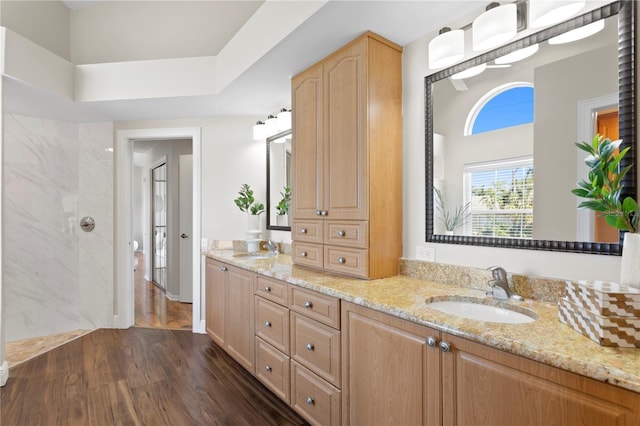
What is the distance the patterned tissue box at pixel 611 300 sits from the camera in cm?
92

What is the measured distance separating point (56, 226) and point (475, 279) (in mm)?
4045

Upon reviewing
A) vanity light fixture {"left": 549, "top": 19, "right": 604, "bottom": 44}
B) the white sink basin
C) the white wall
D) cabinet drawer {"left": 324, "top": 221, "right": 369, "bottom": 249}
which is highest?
the white wall

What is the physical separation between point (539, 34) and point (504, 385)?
1445mm

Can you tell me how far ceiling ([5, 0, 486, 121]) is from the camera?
169 centimetres

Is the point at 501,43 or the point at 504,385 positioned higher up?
the point at 501,43

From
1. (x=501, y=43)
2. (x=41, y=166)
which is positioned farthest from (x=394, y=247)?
(x=41, y=166)

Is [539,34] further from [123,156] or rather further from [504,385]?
[123,156]

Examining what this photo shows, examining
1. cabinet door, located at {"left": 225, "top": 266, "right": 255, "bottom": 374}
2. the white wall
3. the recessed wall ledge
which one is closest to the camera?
the recessed wall ledge

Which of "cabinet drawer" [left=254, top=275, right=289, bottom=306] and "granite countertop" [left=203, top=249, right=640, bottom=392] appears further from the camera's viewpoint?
"cabinet drawer" [left=254, top=275, right=289, bottom=306]

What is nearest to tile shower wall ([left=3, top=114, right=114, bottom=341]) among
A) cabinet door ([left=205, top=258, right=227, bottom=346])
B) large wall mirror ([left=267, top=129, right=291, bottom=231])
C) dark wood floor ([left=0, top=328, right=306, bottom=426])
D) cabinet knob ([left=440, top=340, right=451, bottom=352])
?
dark wood floor ([left=0, top=328, right=306, bottom=426])

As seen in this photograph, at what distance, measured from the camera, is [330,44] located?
1993 mm

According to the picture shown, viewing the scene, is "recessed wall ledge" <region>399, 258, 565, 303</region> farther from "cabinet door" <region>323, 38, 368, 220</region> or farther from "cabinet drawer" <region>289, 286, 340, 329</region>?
"cabinet drawer" <region>289, 286, 340, 329</region>

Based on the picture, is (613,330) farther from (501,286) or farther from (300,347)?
(300,347)

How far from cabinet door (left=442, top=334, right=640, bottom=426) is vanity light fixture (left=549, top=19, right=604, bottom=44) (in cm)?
129
